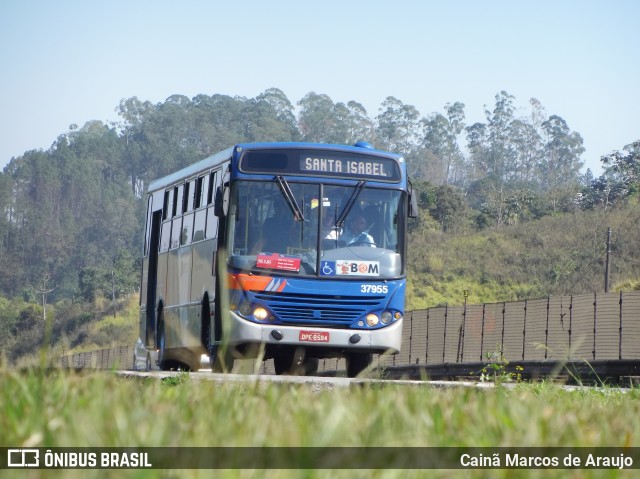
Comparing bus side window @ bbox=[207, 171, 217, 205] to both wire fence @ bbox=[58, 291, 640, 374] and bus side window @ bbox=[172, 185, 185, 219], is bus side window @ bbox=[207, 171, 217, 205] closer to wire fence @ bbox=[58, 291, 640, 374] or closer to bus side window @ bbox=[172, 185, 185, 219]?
bus side window @ bbox=[172, 185, 185, 219]

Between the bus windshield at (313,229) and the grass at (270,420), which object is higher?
the bus windshield at (313,229)

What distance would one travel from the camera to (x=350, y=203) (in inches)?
727

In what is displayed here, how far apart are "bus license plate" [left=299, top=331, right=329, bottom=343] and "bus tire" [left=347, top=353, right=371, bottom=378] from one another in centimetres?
154

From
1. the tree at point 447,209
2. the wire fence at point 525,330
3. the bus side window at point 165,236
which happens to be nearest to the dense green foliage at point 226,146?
the tree at point 447,209

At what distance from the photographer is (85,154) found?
636 ft

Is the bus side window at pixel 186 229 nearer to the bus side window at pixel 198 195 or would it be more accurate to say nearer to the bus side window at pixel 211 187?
the bus side window at pixel 198 195

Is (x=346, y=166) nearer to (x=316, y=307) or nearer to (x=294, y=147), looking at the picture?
(x=294, y=147)

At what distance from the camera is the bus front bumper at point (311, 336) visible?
18.1 meters

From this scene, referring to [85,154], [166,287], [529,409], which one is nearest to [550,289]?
[166,287]

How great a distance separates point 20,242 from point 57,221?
7.00 meters

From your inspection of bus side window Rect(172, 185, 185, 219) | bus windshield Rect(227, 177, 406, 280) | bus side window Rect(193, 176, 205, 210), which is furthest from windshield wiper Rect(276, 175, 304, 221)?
bus side window Rect(172, 185, 185, 219)

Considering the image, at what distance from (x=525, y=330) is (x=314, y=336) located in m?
24.5

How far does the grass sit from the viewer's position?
153 inches

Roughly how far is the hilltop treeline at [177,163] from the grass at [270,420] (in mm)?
144189
